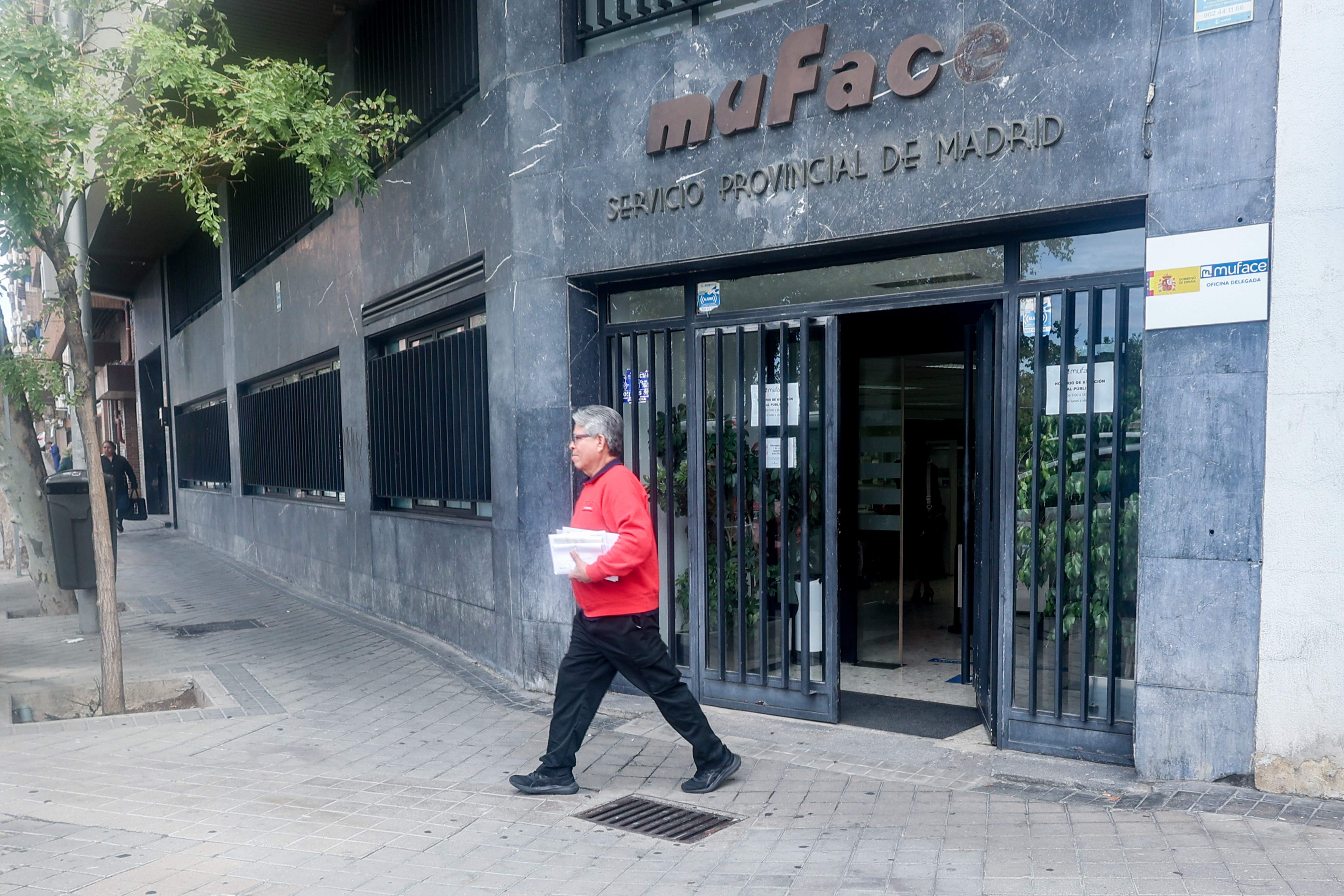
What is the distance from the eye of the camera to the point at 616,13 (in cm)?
712

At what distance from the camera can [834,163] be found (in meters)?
5.86

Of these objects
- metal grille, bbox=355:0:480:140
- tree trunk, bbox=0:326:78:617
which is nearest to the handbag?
tree trunk, bbox=0:326:78:617

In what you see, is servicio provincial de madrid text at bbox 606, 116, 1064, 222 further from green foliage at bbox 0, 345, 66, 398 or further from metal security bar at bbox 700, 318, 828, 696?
green foliage at bbox 0, 345, 66, 398

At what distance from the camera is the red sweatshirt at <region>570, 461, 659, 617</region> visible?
4.86 metres

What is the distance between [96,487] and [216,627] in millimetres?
3844

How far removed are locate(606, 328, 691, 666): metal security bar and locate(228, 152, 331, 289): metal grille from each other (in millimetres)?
6084

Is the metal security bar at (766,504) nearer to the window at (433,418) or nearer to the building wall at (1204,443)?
the building wall at (1204,443)

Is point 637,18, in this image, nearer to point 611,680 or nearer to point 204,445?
point 611,680

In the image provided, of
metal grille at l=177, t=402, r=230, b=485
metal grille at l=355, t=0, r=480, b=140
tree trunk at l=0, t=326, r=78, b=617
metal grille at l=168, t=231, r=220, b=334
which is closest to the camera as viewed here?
metal grille at l=355, t=0, r=480, b=140

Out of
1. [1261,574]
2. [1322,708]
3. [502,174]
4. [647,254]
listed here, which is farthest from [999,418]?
[502,174]

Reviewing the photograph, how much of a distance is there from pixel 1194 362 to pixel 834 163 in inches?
83.8

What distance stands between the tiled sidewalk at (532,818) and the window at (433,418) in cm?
215

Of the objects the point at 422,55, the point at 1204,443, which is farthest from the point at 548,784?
the point at 422,55

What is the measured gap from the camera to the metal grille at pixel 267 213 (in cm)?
1303
